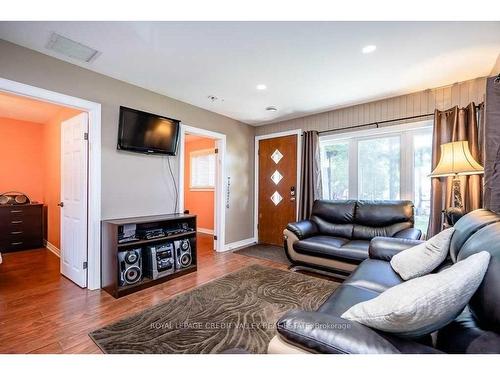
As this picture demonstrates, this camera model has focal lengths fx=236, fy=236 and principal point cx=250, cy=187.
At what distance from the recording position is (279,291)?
252 centimetres

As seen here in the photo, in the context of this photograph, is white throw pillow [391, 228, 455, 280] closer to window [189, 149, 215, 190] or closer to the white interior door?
the white interior door

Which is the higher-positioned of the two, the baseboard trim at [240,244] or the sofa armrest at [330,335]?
the sofa armrest at [330,335]

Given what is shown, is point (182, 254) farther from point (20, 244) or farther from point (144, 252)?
point (20, 244)

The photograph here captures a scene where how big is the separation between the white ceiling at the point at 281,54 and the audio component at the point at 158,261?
201 cm

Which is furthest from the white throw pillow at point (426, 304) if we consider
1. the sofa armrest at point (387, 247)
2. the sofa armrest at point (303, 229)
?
the sofa armrest at point (303, 229)

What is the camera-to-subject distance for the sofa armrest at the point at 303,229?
10.3ft

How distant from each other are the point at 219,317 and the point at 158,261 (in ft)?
3.71

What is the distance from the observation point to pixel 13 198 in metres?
4.14

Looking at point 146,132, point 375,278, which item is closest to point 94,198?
point 146,132

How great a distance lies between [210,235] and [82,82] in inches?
151

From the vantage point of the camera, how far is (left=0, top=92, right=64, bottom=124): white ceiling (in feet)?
11.2

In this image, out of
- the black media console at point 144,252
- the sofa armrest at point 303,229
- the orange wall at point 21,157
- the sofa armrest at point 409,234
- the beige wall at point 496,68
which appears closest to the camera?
the beige wall at point 496,68

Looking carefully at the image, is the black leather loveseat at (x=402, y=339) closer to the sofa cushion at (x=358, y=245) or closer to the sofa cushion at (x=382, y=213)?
the sofa cushion at (x=358, y=245)

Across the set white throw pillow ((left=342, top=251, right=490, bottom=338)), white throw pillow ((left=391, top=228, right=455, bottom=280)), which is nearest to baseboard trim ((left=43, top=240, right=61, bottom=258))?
white throw pillow ((left=342, top=251, right=490, bottom=338))
